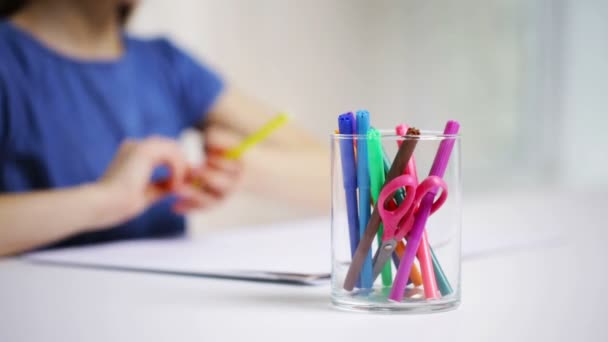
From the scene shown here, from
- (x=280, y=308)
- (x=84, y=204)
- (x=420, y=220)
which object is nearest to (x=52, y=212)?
(x=84, y=204)

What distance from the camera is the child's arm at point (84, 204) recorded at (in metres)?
0.82

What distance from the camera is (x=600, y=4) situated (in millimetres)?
2203

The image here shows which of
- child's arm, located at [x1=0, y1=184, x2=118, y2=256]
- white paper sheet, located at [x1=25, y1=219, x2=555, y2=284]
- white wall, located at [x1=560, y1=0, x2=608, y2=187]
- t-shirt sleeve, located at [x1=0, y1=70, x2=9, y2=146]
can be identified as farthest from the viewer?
white wall, located at [x1=560, y1=0, x2=608, y2=187]

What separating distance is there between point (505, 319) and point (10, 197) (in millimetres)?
601

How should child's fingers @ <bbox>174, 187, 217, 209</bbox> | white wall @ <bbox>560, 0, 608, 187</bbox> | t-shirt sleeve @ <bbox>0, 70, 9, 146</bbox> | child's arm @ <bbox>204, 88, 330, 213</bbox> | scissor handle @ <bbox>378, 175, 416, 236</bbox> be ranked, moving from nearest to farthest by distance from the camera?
scissor handle @ <bbox>378, 175, 416, 236</bbox>
child's fingers @ <bbox>174, 187, 217, 209</bbox>
t-shirt sleeve @ <bbox>0, 70, 9, 146</bbox>
child's arm @ <bbox>204, 88, 330, 213</bbox>
white wall @ <bbox>560, 0, 608, 187</bbox>

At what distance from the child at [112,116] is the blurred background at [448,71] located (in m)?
0.82

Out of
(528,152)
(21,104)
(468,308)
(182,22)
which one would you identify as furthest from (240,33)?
(468,308)

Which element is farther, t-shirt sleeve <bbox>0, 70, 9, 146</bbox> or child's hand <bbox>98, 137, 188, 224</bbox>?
t-shirt sleeve <bbox>0, 70, 9, 146</bbox>

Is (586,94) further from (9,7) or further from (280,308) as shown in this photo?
(280,308)

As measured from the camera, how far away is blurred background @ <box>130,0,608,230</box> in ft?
7.37

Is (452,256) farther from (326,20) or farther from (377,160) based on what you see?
(326,20)

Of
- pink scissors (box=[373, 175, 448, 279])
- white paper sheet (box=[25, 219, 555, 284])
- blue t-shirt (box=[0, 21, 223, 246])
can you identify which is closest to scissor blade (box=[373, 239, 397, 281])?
pink scissors (box=[373, 175, 448, 279])

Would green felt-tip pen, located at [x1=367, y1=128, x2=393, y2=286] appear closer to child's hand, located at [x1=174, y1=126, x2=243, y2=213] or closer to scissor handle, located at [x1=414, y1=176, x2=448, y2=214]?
scissor handle, located at [x1=414, y1=176, x2=448, y2=214]

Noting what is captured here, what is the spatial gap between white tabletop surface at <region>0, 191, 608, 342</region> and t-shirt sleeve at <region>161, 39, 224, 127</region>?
0.59 meters
